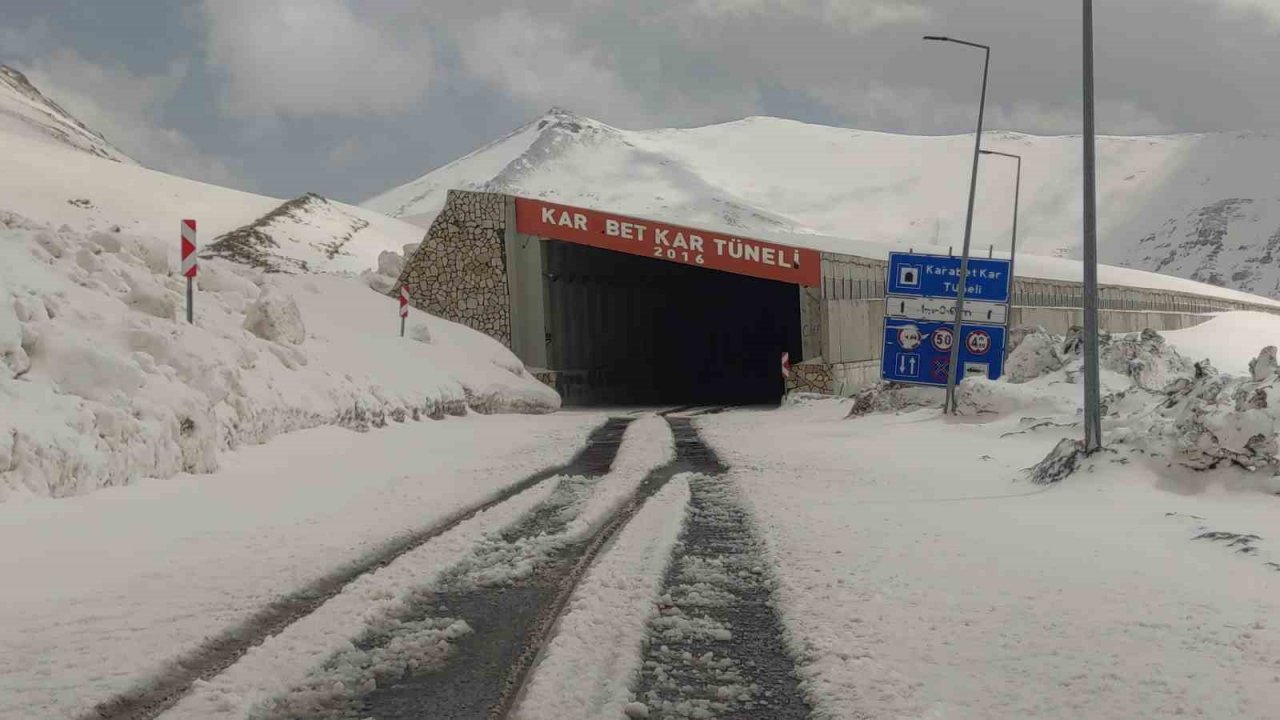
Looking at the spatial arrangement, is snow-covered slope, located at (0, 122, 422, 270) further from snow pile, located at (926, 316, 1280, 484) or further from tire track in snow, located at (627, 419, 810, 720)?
tire track in snow, located at (627, 419, 810, 720)

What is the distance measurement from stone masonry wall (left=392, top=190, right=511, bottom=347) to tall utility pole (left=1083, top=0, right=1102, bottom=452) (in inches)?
835

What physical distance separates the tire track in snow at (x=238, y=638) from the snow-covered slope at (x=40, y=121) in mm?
95749

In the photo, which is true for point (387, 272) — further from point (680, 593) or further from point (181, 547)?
point (680, 593)

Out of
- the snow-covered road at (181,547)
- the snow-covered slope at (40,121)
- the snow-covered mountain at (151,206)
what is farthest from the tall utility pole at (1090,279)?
the snow-covered slope at (40,121)

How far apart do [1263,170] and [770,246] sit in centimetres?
18844

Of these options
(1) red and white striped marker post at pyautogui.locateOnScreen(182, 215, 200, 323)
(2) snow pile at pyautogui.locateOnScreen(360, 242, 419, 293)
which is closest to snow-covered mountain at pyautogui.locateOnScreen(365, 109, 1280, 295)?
(2) snow pile at pyautogui.locateOnScreen(360, 242, 419, 293)

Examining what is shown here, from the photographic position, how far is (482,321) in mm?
31000

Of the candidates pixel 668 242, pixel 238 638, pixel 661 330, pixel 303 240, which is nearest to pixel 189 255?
pixel 238 638

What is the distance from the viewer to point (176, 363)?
487 inches

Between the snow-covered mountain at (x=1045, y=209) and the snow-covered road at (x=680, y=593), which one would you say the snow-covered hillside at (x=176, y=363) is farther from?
the snow-covered mountain at (x=1045, y=209)

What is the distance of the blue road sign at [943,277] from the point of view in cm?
Result: 2227

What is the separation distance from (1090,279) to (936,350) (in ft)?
38.3

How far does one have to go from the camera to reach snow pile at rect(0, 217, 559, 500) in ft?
31.4

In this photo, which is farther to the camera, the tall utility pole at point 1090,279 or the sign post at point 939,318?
the sign post at point 939,318
